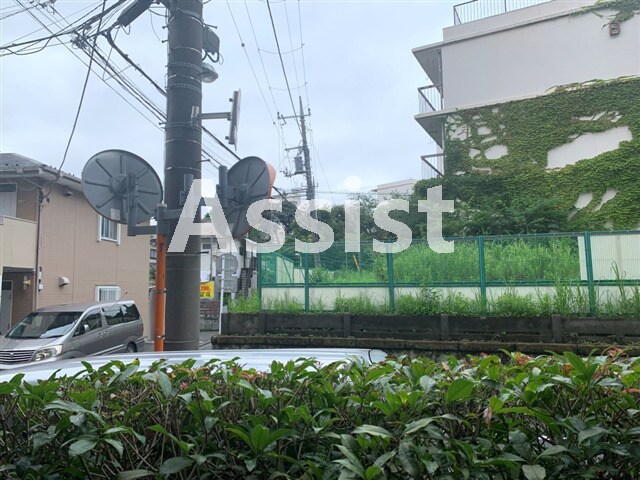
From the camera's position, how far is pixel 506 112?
Answer: 17.0m

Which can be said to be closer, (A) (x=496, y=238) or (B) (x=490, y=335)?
(B) (x=490, y=335)

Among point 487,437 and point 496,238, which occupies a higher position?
point 496,238

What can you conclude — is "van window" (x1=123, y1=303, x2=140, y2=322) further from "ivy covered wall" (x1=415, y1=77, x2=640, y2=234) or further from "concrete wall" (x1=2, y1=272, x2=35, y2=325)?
"ivy covered wall" (x1=415, y1=77, x2=640, y2=234)

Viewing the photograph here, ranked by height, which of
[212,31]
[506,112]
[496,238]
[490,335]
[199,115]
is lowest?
[490,335]

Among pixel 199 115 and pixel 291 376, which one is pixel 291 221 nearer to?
pixel 199 115

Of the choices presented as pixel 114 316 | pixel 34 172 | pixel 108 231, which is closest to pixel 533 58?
pixel 114 316

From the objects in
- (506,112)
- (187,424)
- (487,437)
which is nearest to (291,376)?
(187,424)

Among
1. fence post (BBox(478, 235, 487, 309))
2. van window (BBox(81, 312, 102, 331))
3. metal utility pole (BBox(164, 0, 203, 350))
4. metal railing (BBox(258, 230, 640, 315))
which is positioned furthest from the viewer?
van window (BBox(81, 312, 102, 331))

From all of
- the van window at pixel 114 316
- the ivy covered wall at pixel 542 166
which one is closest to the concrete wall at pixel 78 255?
the van window at pixel 114 316

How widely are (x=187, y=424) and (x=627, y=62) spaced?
60.5 feet

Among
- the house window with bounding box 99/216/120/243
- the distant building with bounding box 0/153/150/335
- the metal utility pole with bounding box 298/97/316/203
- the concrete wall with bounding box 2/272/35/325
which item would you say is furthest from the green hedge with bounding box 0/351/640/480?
the metal utility pole with bounding box 298/97/316/203

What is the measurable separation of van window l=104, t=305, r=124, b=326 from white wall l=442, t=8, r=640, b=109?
13.5 m

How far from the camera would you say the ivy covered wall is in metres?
14.9

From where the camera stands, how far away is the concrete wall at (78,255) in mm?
14820
